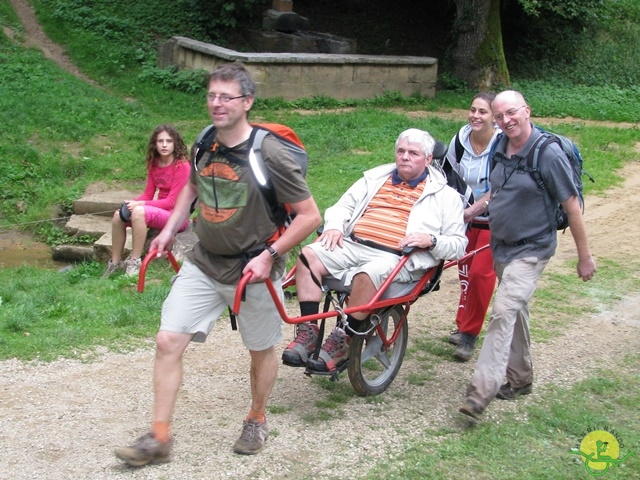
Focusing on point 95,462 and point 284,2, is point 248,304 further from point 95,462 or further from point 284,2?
point 284,2

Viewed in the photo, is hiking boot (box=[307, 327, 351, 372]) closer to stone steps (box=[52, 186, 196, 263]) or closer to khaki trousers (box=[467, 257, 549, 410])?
khaki trousers (box=[467, 257, 549, 410])

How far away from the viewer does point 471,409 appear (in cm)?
484

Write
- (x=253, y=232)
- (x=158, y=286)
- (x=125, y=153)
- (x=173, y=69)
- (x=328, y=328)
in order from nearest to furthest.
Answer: (x=253, y=232), (x=328, y=328), (x=158, y=286), (x=125, y=153), (x=173, y=69)

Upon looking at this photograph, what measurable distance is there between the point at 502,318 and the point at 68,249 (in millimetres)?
5598

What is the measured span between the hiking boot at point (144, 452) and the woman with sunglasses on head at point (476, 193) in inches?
97.3

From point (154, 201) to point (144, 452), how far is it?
4162 mm

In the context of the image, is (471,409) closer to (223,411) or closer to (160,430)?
(223,411)

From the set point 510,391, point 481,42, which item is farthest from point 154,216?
point 481,42

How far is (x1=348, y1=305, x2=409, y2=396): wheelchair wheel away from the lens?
5020mm

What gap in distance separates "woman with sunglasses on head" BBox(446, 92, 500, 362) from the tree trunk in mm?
11461

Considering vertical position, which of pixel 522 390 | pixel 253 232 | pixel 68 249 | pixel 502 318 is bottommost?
pixel 68 249

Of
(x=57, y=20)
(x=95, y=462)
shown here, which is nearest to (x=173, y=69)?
(x=57, y=20)

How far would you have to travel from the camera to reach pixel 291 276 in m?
5.23

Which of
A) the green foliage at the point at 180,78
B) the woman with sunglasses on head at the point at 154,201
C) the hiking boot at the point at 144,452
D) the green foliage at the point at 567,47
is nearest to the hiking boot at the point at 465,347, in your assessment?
the hiking boot at the point at 144,452
